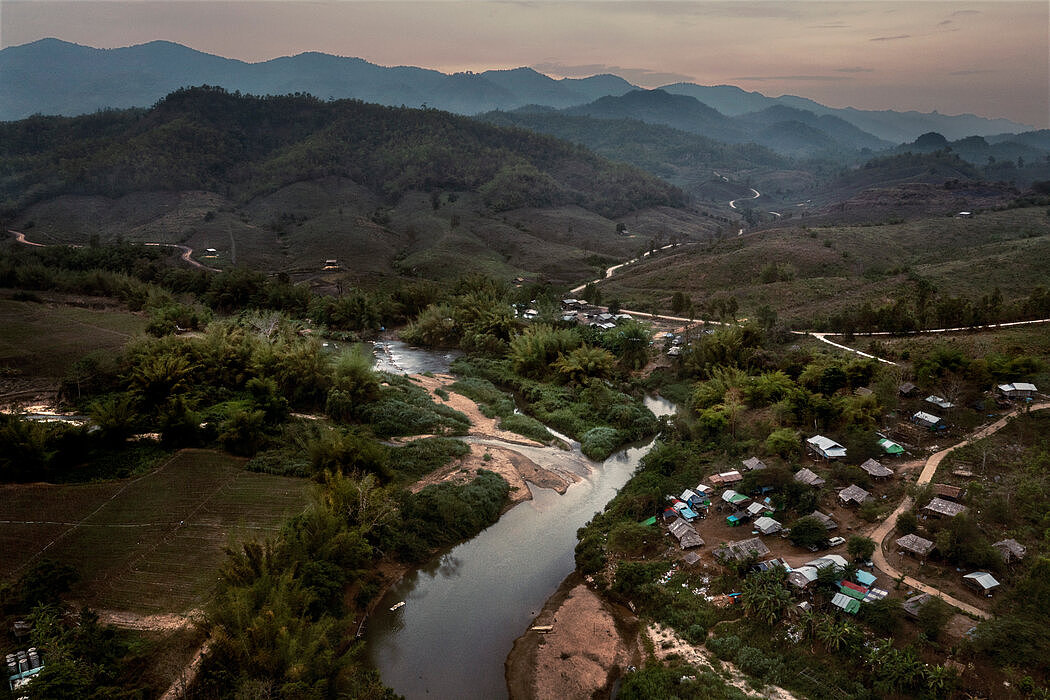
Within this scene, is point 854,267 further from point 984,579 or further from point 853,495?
point 984,579

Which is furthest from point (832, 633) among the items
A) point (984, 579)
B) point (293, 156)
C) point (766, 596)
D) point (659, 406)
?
point (293, 156)

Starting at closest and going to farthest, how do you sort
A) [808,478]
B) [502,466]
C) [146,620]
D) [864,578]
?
[146,620], [864,578], [808,478], [502,466]

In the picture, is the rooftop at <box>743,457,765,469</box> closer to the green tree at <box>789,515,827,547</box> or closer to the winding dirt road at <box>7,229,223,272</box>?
the green tree at <box>789,515,827,547</box>

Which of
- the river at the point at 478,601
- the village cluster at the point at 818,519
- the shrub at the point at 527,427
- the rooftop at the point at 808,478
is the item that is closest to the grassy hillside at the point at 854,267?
the village cluster at the point at 818,519

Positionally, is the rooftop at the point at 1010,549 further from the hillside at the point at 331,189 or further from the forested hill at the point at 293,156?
the forested hill at the point at 293,156

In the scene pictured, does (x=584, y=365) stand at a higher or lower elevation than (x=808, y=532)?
higher

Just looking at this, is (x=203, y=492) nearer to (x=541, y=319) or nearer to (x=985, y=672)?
(x=985, y=672)
